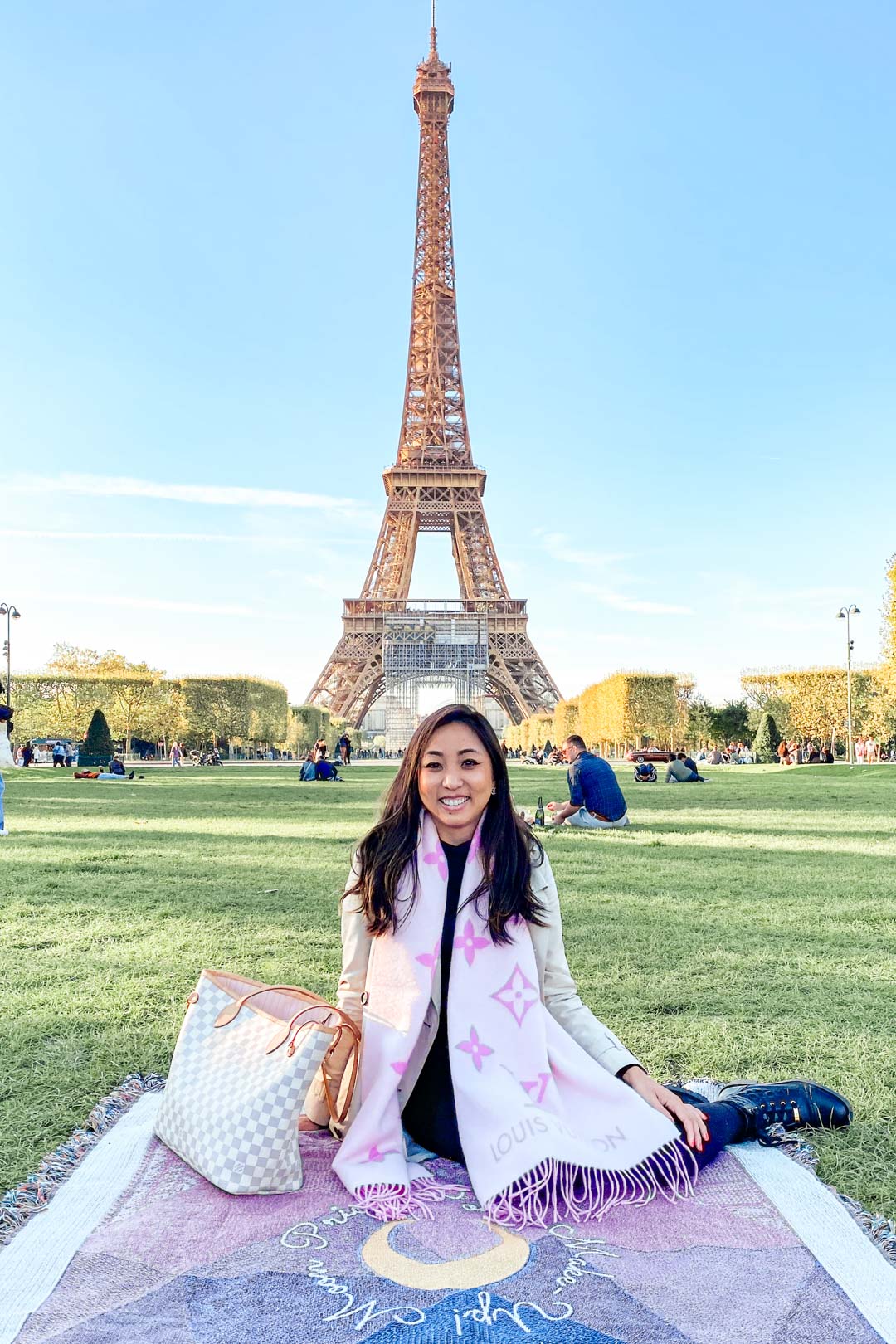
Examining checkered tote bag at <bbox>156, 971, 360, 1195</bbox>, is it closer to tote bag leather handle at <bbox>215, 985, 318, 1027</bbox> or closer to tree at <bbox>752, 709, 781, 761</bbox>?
tote bag leather handle at <bbox>215, 985, 318, 1027</bbox>

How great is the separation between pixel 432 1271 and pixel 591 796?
8399 mm

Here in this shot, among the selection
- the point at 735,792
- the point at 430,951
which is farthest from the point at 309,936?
the point at 735,792

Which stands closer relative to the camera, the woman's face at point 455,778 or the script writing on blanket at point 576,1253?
the script writing on blanket at point 576,1253

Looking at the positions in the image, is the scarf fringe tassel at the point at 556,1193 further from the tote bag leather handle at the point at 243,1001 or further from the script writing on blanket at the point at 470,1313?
the tote bag leather handle at the point at 243,1001

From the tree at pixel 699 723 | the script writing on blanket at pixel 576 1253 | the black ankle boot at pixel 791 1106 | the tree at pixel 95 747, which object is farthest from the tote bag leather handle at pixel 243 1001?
the tree at pixel 699 723

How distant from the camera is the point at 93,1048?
3240 mm

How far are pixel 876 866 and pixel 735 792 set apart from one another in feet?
35.1

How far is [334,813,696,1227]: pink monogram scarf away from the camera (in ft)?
6.98

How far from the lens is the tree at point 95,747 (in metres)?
33.9

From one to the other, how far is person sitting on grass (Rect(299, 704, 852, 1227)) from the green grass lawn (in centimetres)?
46

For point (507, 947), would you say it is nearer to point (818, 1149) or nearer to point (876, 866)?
point (818, 1149)

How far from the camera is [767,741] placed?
123 feet

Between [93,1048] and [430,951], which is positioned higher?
[430,951]

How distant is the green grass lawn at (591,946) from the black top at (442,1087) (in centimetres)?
89
